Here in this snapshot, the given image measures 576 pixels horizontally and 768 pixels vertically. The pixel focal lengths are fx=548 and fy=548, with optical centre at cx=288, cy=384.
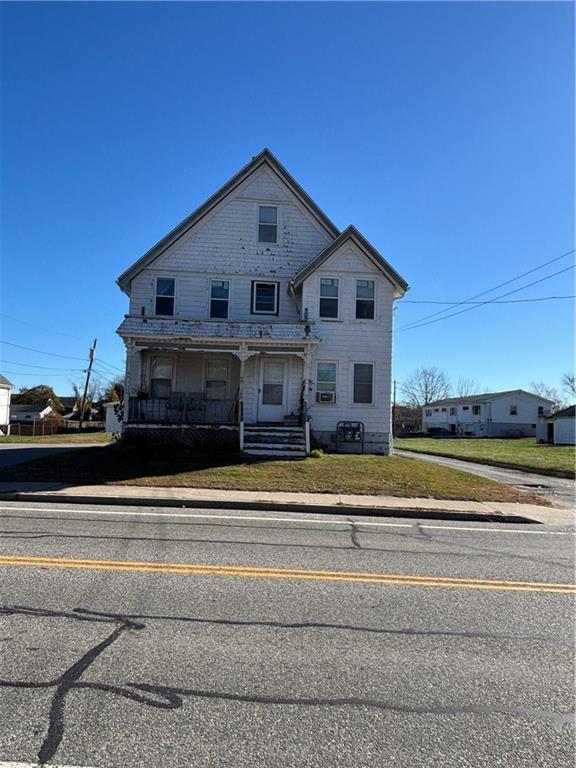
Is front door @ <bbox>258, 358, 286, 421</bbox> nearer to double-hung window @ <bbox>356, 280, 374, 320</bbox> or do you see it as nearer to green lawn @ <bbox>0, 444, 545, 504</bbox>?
double-hung window @ <bbox>356, 280, 374, 320</bbox>

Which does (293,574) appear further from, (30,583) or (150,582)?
(30,583)

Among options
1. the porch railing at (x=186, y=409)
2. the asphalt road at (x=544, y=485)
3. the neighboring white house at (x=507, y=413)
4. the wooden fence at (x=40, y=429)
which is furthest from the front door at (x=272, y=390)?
the neighboring white house at (x=507, y=413)

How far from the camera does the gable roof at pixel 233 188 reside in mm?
21047

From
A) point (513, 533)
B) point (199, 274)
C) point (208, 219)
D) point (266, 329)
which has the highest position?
point (208, 219)

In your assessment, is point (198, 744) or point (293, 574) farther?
point (293, 574)

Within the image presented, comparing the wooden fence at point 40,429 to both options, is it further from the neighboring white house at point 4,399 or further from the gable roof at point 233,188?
the gable roof at point 233,188

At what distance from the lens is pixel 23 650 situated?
3889 mm

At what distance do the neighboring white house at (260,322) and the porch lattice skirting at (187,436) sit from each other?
49 mm

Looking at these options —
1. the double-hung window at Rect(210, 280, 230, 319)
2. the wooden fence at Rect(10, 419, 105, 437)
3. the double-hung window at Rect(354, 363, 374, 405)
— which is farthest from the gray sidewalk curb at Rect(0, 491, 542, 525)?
the wooden fence at Rect(10, 419, 105, 437)

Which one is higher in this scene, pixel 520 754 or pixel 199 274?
pixel 199 274

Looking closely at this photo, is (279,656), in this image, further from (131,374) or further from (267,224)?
(267,224)

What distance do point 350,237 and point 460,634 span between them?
1744 cm

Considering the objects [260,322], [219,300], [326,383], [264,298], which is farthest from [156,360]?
[326,383]

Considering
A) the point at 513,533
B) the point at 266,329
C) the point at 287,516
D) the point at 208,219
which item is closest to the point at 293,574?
the point at 287,516
